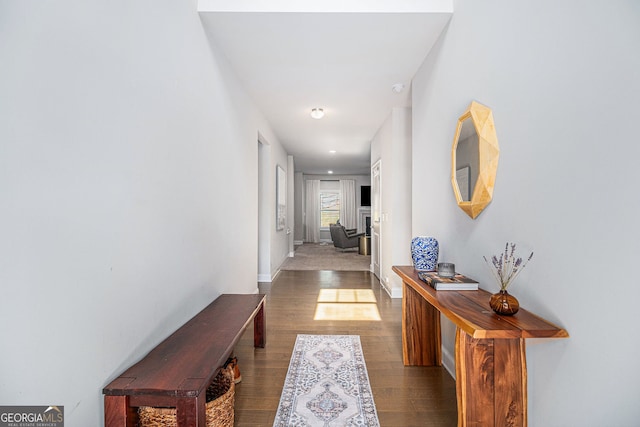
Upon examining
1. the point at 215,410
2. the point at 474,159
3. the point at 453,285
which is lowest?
the point at 215,410

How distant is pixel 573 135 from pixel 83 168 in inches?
68.4

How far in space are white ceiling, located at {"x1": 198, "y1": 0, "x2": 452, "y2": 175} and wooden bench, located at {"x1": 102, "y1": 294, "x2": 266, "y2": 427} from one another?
85.3 inches

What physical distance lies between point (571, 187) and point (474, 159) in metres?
0.76

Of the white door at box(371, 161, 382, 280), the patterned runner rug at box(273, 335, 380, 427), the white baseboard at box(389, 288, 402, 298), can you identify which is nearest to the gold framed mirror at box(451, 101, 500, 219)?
the patterned runner rug at box(273, 335, 380, 427)

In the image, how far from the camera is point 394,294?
4.12m

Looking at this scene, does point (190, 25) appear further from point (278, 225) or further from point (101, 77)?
point (278, 225)

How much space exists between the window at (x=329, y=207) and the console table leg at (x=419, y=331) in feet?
31.4

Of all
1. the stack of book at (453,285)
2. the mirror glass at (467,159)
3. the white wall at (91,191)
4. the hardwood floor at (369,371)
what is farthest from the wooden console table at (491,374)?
the white wall at (91,191)

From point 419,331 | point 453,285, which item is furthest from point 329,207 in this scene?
point 453,285

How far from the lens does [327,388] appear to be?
6.49 ft

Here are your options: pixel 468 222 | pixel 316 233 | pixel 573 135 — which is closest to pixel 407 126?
pixel 468 222

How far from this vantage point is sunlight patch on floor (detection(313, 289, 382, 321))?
3385 mm
